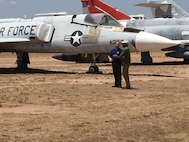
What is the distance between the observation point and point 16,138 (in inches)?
270

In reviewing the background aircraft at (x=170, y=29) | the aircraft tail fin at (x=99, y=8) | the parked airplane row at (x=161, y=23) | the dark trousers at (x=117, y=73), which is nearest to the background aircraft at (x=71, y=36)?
the parked airplane row at (x=161, y=23)

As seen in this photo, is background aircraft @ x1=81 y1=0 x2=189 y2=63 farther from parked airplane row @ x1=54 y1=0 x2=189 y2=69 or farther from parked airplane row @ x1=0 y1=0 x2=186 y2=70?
parked airplane row @ x1=0 y1=0 x2=186 y2=70

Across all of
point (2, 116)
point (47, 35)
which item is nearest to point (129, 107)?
point (2, 116)

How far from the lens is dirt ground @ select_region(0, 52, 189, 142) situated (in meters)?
7.04

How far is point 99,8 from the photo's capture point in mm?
33250

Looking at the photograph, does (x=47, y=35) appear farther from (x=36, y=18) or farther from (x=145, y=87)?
(x=145, y=87)

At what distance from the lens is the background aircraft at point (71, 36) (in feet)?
56.7

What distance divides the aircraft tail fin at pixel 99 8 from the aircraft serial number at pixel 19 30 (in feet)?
39.3

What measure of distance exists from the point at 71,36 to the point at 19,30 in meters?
2.63

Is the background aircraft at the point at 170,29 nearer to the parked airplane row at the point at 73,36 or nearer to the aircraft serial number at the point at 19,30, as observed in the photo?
the parked airplane row at the point at 73,36

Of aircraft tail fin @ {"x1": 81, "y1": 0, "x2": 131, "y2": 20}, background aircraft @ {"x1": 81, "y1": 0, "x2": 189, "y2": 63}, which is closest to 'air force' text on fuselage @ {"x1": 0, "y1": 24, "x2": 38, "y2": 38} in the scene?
background aircraft @ {"x1": 81, "y1": 0, "x2": 189, "y2": 63}

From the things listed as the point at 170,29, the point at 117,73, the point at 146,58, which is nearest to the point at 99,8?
the point at 146,58

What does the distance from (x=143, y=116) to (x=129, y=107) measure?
1.16 metres

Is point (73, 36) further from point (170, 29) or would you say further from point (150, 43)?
point (170, 29)
